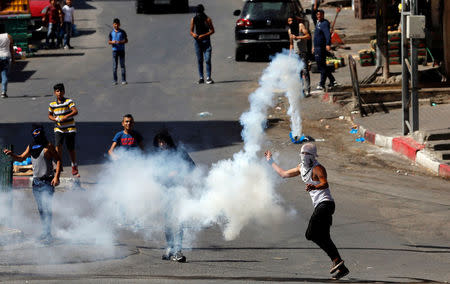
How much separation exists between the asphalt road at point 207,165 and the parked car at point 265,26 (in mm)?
758

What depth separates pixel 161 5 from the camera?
126 ft

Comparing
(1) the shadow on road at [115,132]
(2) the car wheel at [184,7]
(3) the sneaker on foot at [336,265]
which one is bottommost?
(1) the shadow on road at [115,132]

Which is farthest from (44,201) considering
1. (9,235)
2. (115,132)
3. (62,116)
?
(115,132)

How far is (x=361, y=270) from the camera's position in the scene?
10.1m

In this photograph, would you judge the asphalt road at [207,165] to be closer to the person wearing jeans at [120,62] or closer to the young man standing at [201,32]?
the person wearing jeans at [120,62]

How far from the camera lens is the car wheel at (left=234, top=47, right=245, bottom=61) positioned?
26.9 meters

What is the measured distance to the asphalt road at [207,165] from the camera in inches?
398

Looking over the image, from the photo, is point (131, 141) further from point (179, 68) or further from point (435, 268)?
point (179, 68)

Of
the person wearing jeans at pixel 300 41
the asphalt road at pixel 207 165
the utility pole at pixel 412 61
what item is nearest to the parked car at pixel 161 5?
the asphalt road at pixel 207 165

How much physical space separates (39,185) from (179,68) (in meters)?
15.4

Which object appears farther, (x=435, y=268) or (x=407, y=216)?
(x=407, y=216)


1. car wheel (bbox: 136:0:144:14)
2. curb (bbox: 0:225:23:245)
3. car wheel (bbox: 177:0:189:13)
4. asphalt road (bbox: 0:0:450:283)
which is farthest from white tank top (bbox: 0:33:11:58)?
car wheel (bbox: 177:0:189:13)

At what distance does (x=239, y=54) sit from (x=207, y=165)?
11.7 metres

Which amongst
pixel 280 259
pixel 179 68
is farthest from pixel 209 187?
pixel 179 68
